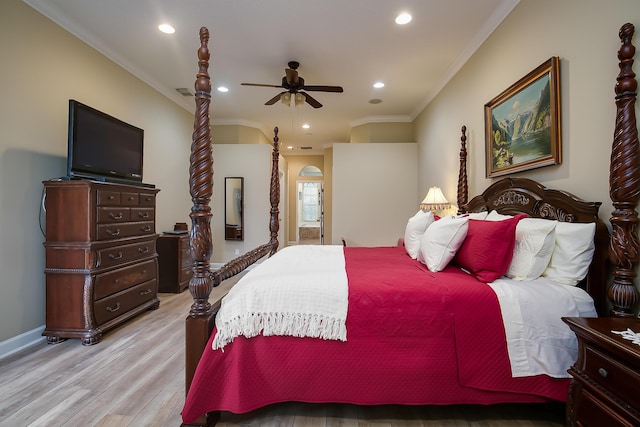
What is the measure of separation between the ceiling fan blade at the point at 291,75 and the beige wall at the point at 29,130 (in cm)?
209

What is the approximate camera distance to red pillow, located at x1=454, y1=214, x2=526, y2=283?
175cm

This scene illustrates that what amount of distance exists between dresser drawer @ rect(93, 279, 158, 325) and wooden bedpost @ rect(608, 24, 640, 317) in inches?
144

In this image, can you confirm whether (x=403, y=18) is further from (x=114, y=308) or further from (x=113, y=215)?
(x=114, y=308)

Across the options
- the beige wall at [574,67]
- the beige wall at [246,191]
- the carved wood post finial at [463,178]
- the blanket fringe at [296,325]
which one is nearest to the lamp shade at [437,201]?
the carved wood post finial at [463,178]

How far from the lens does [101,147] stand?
2867mm

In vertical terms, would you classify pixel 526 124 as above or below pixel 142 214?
above

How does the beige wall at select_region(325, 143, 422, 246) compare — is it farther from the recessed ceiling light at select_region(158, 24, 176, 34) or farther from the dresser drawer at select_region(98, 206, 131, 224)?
the dresser drawer at select_region(98, 206, 131, 224)

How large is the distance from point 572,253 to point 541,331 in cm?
53

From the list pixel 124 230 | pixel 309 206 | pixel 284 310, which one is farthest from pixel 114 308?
pixel 309 206

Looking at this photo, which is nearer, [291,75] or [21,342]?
[21,342]

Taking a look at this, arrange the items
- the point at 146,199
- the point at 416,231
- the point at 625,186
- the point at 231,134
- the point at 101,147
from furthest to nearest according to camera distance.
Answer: the point at 231,134, the point at 146,199, the point at 101,147, the point at 416,231, the point at 625,186

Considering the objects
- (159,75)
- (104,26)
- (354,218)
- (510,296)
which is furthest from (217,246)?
(510,296)

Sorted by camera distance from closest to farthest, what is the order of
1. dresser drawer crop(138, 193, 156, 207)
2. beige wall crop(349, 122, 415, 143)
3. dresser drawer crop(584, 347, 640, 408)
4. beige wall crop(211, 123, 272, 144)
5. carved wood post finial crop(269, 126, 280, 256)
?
1. dresser drawer crop(584, 347, 640, 408)
2. dresser drawer crop(138, 193, 156, 207)
3. carved wood post finial crop(269, 126, 280, 256)
4. beige wall crop(349, 122, 415, 143)
5. beige wall crop(211, 123, 272, 144)

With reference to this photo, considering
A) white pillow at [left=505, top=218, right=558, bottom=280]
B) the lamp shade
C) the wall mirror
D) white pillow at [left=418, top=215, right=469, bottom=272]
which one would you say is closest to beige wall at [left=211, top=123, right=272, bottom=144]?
the wall mirror
